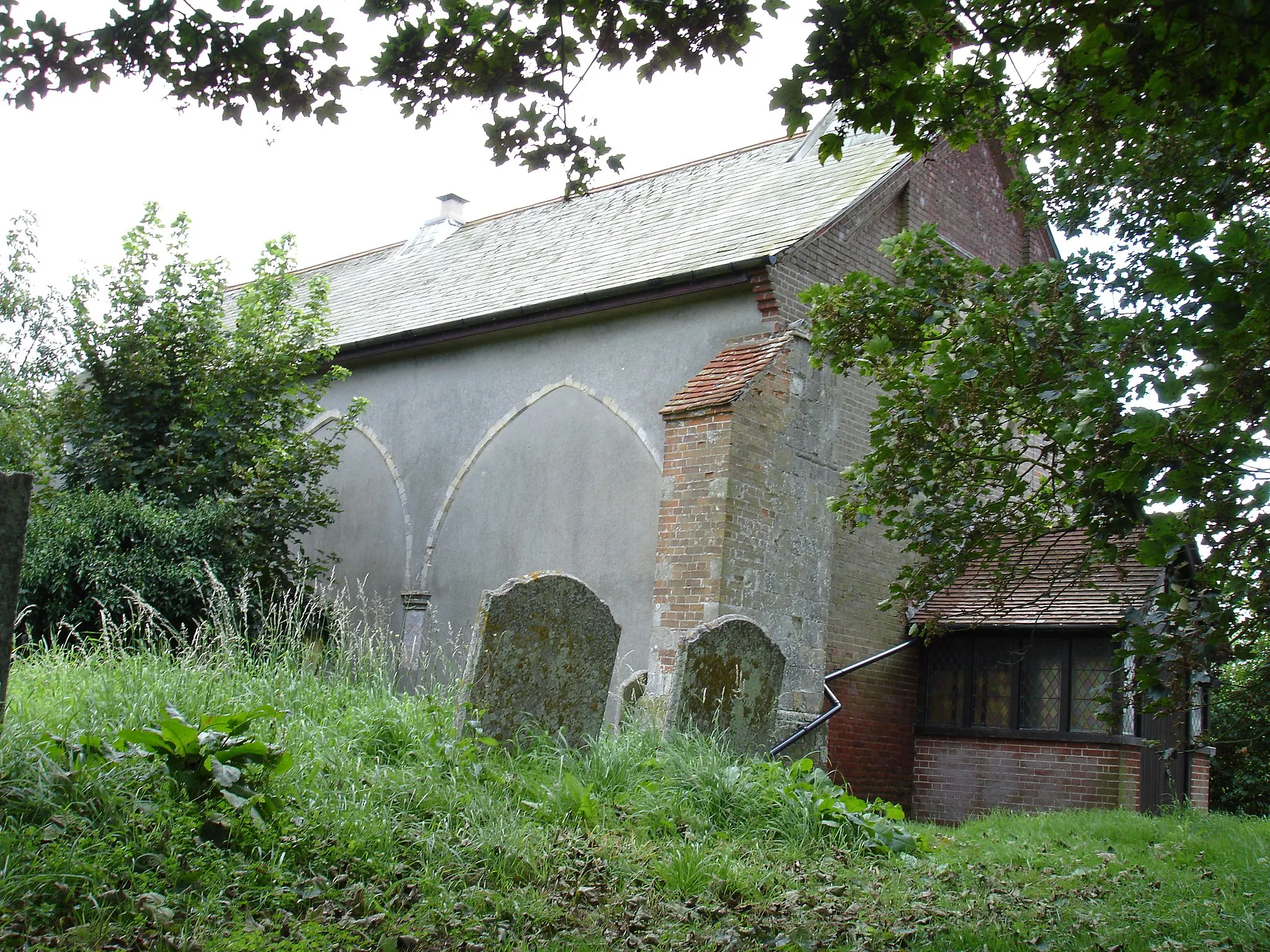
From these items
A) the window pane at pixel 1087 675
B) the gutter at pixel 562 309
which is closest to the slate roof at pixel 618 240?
the gutter at pixel 562 309

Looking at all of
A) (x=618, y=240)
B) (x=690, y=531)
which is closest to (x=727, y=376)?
(x=690, y=531)

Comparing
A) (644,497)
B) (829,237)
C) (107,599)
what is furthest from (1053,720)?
(107,599)

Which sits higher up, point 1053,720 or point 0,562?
point 0,562

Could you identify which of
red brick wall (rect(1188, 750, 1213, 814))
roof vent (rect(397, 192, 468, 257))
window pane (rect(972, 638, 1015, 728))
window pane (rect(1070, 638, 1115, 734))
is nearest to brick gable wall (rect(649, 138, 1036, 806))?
window pane (rect(972, 638, 1015, 728))

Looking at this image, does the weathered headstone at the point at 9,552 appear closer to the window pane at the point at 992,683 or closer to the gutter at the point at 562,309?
the gutter at the point at 562,309

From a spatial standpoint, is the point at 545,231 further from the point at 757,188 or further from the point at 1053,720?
the point at 1053,720

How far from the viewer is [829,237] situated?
1271cm

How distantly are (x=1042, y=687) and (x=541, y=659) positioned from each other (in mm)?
7097

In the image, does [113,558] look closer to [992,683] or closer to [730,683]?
[730,683]

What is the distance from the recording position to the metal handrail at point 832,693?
35.6 ft

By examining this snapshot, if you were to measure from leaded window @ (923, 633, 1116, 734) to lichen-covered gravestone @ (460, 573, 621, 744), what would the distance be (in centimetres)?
563

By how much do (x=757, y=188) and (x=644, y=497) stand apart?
483cm

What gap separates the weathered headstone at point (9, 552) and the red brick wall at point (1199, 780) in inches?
496

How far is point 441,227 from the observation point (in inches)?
838
